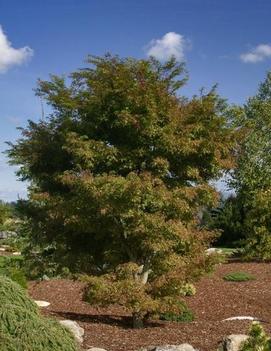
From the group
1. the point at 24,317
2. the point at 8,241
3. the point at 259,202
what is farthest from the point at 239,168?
→ the point at 24,317

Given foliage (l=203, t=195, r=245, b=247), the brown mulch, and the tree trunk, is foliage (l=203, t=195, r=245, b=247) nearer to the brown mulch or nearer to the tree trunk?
the brown mulch

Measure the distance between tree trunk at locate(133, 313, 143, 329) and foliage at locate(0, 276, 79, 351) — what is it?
5.33m

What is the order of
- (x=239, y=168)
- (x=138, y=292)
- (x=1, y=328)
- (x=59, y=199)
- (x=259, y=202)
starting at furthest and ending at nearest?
(x=239, y=168)
(x=259, y=202)
(x=59, y=199)
(x=138, y=292)
(x=1, y=328)

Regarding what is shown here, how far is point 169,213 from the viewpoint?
1002 cm

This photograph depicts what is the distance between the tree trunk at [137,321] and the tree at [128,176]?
0.07 ft

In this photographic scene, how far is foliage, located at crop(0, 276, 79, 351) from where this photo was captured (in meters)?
4.65

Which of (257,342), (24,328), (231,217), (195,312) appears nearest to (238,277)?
(195,312)

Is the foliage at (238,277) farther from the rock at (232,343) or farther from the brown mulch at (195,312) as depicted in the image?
the rock at (232,343)

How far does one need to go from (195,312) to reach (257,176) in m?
12.6

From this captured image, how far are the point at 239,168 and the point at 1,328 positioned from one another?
21739 mm

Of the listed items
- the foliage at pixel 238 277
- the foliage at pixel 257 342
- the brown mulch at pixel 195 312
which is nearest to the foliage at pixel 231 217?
the brown mulch at pixel 195 312

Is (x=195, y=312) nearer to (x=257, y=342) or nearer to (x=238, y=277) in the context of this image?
(x=238, y=277)

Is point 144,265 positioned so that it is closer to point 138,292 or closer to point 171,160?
point 138,292

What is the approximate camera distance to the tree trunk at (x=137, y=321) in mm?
10492
